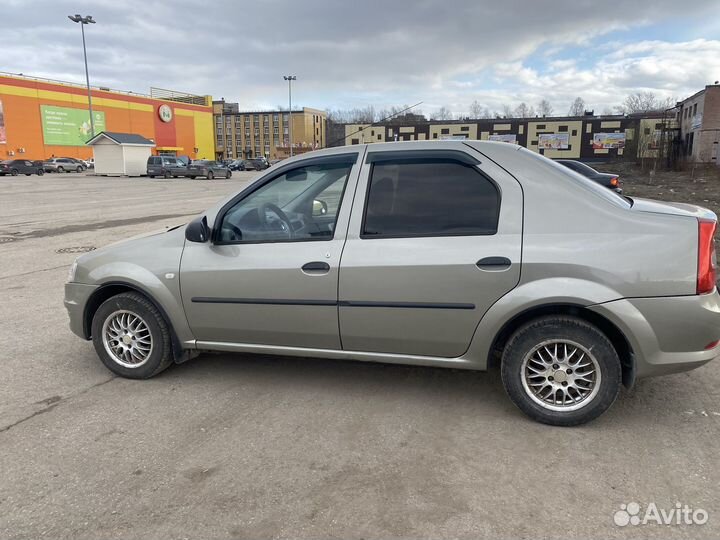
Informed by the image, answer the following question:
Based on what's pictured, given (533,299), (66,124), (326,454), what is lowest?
(326,454)

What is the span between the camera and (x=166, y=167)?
149 feet

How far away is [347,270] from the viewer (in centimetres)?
359

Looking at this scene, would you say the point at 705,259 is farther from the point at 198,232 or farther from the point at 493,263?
the point at 198,232

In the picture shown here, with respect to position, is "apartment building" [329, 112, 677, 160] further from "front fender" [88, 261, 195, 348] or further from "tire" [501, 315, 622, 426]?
"tire" [501, 315, 622, 426]

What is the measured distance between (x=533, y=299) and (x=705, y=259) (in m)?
0.98

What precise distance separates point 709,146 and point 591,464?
59.5m

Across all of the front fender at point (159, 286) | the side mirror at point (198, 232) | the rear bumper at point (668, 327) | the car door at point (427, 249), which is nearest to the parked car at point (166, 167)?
the front fender at point (159, 286)

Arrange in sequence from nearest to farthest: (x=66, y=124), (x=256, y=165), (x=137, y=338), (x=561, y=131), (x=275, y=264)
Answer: (x=275, y=264) < (x=137, y=338) < (x=66, y=124) < (x=256, y=165) < (x=561, y=131)

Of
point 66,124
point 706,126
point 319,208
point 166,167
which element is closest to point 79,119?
point 66,124

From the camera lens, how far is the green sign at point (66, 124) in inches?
2263

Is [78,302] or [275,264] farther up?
[275,264]

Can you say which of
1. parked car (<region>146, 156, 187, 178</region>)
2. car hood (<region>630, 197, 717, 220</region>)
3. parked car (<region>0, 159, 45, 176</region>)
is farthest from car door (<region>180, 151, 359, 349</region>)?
parked car (<region>0, 159, 45, 176</region>)

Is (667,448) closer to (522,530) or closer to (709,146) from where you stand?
(522,530)

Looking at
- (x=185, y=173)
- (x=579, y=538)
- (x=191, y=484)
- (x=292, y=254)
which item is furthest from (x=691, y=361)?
(x=185, y=173)
